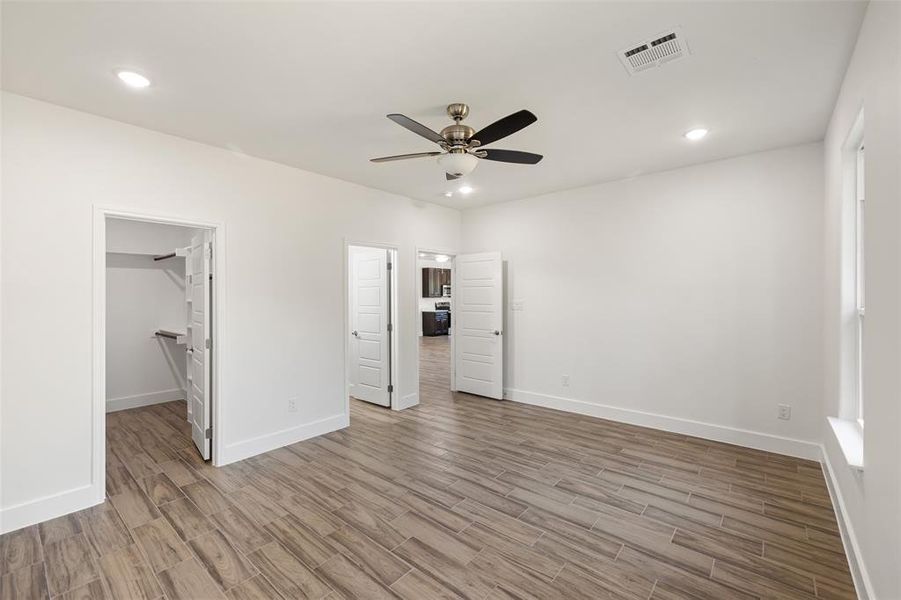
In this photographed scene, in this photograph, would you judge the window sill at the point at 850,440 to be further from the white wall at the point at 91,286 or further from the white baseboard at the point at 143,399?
the white baseboard at the point at 143,399

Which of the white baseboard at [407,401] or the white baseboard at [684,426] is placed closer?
the white baseboard at [684,426]

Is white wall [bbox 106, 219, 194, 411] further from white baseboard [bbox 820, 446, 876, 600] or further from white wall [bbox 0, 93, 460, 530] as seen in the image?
white baseboard [bbox 820, 446, 876, 600]

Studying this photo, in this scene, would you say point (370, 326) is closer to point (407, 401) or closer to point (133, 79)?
point (407, 401)

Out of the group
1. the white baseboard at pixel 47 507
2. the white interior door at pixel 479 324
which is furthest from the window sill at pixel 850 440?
the white baseboard at pixel 47 507

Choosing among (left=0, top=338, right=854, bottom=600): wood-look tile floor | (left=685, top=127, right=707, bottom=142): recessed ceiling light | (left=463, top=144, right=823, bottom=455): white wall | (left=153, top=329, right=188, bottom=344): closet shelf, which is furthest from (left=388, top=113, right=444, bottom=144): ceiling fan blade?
(left=153, top=329, right=188, bottom=344): closet shelf

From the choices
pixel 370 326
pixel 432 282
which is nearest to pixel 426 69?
pixel 370 326

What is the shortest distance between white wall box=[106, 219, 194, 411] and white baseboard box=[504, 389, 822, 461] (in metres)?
5.04

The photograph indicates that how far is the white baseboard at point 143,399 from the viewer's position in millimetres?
5176

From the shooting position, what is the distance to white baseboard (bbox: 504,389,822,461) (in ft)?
11.8

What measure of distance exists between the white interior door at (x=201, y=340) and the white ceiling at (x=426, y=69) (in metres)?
1.05

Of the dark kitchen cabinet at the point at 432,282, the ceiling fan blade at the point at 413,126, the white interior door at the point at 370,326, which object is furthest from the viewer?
the dark kitchen cabinet at the point at 432,282

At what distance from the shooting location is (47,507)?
8.77 feet

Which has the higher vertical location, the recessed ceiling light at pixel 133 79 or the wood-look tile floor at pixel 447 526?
the recessed ceiling light at pixel 133 79

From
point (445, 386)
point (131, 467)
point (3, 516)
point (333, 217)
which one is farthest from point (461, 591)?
point (445, 386)
